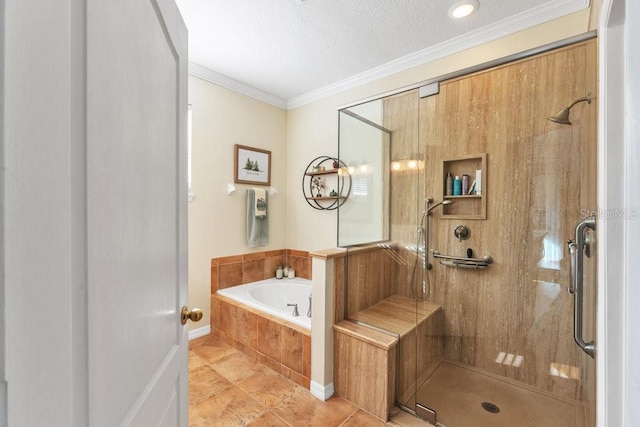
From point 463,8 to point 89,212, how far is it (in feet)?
7.74

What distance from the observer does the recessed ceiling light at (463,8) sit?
178 centimetres

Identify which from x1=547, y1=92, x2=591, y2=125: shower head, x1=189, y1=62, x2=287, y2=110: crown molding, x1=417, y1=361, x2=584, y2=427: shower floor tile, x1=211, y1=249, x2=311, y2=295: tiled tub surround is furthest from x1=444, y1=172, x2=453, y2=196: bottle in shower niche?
x1=189, y1=62, x2=287, y2=110: crown molding

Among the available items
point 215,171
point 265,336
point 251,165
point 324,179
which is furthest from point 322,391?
point 251,165

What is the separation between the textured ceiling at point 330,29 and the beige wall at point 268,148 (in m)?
0.17

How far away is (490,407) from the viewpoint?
5.71ft

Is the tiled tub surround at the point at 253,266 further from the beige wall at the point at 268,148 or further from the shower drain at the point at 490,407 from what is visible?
the shower drain at the point at 490,407

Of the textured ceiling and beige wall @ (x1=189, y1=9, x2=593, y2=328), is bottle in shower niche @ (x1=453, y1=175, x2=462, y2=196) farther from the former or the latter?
the textured ceiling

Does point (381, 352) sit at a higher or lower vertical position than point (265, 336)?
higher

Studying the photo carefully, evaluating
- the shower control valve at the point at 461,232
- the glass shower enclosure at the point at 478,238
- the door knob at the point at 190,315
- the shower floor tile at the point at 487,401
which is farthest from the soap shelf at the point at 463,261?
the door knob at the point at 190,315

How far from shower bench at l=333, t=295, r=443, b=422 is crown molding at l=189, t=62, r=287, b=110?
252cm

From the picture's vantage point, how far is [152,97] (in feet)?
2.21

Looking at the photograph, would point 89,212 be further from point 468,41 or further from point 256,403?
point 468,41
